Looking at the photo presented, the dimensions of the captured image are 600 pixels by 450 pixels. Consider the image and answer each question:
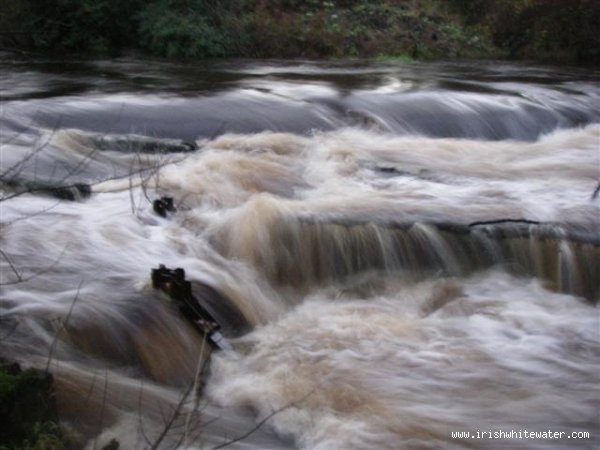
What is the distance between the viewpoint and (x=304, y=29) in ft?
68.8

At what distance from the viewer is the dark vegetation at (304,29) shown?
19.3 meters

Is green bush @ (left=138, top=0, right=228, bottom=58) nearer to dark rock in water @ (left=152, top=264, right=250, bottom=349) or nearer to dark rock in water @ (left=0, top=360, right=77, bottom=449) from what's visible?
dark rock in water @ (left=152, top=264, right=250, bottom=349)

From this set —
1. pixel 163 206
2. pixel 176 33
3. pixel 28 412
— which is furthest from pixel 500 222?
pixel 176 33

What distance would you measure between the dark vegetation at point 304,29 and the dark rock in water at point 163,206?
1192 centimetres

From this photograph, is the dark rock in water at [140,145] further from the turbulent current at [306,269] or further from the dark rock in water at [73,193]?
the dark rock in water at [73,193]

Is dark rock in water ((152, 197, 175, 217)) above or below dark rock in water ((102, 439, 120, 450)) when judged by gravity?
below

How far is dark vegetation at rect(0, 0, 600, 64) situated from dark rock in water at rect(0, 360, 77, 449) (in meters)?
15.5

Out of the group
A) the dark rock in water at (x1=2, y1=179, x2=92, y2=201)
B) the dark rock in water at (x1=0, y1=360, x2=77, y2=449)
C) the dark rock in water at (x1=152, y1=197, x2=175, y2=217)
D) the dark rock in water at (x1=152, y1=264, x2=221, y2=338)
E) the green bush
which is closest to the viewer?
the dark rock in water at (x1=0, y1=360, x2=77, y2=449)

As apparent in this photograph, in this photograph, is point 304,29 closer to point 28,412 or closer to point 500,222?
point 500,222

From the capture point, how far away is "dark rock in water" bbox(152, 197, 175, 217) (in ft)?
24.1

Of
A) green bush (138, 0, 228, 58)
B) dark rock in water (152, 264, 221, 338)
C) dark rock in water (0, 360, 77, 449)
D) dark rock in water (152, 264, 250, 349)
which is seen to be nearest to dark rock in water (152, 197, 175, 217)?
dark rock in water (152, 264, 250, 349)

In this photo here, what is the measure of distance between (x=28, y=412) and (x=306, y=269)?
3.44 metres

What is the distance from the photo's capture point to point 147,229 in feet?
23.2

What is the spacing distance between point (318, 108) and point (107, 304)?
256 inches
